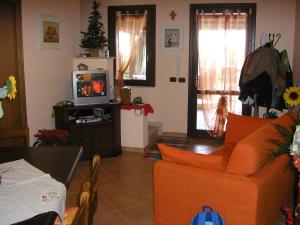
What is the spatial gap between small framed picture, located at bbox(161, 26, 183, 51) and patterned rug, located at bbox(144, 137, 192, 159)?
1.53 meters

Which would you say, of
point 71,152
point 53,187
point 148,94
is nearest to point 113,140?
point 148,94

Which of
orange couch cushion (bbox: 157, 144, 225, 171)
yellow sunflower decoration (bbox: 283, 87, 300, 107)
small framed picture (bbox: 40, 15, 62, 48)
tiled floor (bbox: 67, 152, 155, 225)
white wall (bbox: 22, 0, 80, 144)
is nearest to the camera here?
orange couch cushion (bbox: 157, 144, 225, 171)

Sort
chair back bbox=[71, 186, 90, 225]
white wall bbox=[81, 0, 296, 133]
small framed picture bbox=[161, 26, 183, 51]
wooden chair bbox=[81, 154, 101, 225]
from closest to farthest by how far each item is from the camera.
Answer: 1. chair back bbox=[71, 186, 90, 225]
2. wooden chair bbox=[81, 154, 101, 225]
3. white wall bbox=[81, 0, 296, 133]
4. small framed picture bbox=[161, 26, 183, 51]

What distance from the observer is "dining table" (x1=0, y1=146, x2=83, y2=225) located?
1.99m

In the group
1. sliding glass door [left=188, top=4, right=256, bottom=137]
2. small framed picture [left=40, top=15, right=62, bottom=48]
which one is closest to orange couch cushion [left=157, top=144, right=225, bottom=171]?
small framed picture [left=40, top=15, right=62, bottom=48]

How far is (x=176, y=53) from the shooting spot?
19.5 ft

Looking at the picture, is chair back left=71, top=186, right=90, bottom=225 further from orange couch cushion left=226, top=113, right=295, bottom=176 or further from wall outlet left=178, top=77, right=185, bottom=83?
wall outlet left=178, top=77, right=185, bottom=83

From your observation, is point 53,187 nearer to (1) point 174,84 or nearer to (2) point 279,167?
(2) point 279,167

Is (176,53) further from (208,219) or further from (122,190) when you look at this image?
(208,219)

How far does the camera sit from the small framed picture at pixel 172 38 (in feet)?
19.3

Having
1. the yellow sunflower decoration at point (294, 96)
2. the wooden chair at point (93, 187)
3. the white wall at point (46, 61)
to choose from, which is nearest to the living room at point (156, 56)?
the white wall at point (46, 61)

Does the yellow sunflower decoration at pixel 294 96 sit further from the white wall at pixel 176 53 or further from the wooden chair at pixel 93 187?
the wooden chair at pixel 93 187

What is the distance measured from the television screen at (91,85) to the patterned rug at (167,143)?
1.11 meters

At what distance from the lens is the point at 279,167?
9.03 ft
